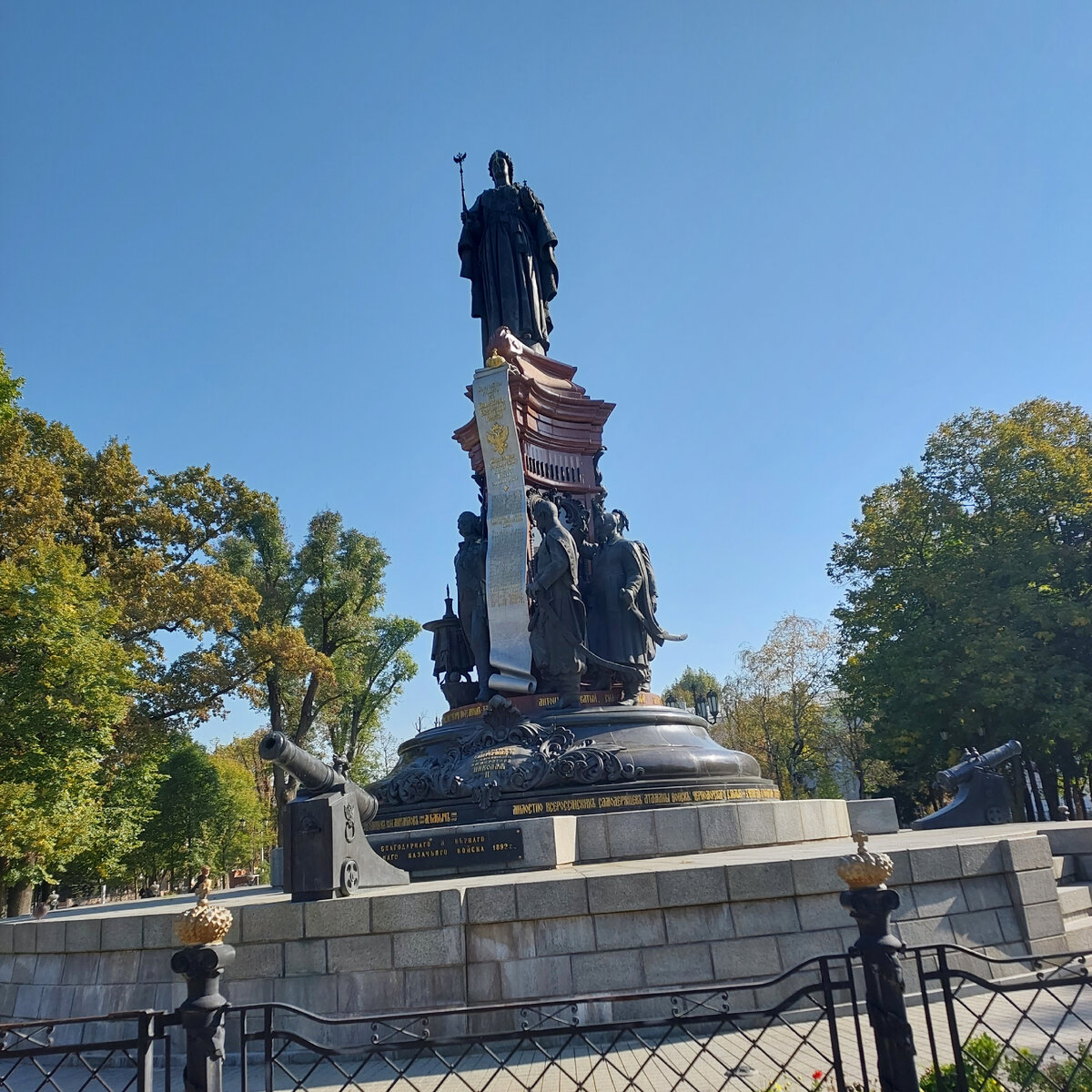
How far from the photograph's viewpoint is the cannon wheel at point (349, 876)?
7.77 m

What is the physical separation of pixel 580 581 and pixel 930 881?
7578 millimetres

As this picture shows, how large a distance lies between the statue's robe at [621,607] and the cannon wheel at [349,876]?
626 centimetres

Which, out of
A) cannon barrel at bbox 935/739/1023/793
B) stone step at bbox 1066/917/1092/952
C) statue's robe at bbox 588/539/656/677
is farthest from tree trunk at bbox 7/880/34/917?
stone step at bbox 1066/917/1092/952

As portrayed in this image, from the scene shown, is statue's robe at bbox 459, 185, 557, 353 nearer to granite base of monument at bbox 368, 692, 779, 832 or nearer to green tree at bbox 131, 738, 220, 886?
granite base of monument at bbox 368, 692, 779, 832

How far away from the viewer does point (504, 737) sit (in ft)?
39.7

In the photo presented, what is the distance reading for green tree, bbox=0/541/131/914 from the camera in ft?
61.2

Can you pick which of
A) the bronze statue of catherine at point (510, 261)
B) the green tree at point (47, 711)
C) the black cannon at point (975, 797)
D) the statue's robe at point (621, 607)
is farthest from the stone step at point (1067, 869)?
the green tree at point (47, 711)

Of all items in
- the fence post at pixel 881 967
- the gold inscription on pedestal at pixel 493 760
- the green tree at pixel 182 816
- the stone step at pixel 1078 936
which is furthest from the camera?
the green tree at pixel 182 816

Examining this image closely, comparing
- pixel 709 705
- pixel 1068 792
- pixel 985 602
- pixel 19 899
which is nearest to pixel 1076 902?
pixel 709 705

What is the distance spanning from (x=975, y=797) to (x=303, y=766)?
11.8 m

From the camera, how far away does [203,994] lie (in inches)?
177

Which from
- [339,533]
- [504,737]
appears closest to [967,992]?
[504,737]

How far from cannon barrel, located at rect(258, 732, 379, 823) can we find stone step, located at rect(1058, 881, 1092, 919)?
23.8 feet

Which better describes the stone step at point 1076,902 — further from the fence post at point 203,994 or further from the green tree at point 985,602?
the green tree at point 985,602
